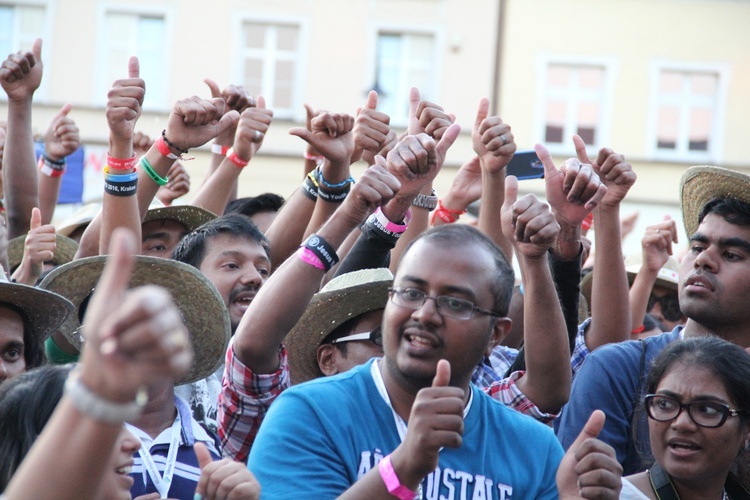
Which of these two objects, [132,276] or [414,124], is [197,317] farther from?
[414,124]

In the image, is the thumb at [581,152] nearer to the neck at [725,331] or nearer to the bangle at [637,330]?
the neck at [725,331]

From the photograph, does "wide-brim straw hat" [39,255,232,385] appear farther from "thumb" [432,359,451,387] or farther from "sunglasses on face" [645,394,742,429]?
"sunglasses on face" [645,394,742,429]

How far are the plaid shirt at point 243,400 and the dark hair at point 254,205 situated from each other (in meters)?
2.08

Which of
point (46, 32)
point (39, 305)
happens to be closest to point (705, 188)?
point (39, 305)

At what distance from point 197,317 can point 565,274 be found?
128cm

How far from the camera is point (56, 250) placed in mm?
5289

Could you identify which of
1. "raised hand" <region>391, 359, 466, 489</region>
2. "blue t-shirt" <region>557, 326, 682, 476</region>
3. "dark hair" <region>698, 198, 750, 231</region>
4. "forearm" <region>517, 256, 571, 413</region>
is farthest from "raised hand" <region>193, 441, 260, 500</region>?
"dark hair" <region>698, 198, 750, 231</region>

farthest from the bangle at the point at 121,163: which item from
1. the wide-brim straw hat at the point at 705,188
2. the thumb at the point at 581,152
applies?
the wide-brim straw hat at the point at 705,188

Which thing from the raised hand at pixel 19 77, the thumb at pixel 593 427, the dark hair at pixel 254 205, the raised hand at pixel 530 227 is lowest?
the thumb at pixel 593 427

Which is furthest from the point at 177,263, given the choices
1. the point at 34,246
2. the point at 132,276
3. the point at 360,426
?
the point at 360,426

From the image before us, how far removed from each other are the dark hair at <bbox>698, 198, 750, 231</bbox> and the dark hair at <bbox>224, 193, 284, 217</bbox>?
7.46 ft

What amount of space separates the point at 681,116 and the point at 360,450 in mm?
19183

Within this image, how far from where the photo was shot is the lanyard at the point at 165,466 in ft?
10.8

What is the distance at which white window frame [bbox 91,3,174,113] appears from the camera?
2064 cm
